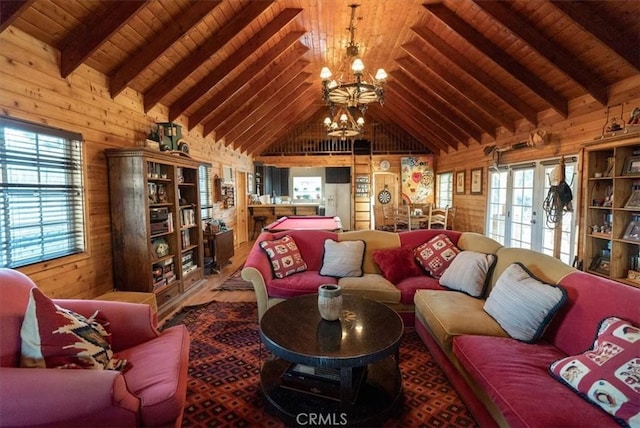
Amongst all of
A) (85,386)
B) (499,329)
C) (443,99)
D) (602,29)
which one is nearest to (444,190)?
(443,99)

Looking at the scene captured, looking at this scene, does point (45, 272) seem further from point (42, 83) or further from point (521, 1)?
point (521, 1)

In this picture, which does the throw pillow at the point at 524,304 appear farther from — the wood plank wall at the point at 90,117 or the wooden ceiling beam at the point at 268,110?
the wooden ceiling beam at the point at 268,110

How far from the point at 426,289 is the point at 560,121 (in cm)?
356

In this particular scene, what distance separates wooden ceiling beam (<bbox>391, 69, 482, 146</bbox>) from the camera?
21.4 ft

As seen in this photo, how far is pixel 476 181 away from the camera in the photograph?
7203mm

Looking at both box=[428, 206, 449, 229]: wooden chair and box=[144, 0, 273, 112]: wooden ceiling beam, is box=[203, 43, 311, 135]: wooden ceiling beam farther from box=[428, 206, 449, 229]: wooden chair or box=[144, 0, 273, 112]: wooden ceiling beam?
box=[428, 206, 449, 229]: wooden chair

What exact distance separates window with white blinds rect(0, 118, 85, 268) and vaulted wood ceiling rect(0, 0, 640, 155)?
655 millimetres

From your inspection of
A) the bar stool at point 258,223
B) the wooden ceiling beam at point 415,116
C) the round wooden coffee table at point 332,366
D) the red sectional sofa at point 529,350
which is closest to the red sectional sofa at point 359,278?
the red sectional sofa at point 529,350

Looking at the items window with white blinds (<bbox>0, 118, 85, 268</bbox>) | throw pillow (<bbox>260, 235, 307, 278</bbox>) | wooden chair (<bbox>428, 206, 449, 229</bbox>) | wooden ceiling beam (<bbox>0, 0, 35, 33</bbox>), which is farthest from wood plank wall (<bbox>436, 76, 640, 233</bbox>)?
window with white blinds (<bbox>0, 118, 85, 268</bbox>)

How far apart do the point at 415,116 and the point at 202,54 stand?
18.5 feet

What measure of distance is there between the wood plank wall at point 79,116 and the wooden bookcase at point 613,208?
16.6ft

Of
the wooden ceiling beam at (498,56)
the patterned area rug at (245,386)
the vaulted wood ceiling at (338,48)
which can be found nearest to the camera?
the patterned area rug at (245,386)

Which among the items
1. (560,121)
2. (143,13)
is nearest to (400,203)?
(560,121)

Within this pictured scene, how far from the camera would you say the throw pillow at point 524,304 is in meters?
1.89
